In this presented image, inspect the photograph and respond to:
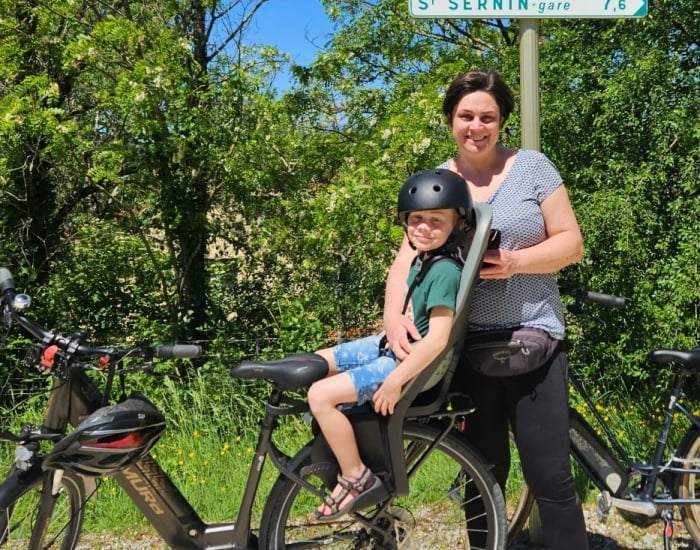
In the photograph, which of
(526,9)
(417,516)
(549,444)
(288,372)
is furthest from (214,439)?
(526,9)

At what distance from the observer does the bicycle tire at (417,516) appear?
2.41 m

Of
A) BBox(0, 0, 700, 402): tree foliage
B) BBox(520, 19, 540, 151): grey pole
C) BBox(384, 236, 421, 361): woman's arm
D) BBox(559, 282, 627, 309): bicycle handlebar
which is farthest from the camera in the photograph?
BBox(0, 0, 700, 402): tree foliage

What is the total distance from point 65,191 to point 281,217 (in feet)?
7.30

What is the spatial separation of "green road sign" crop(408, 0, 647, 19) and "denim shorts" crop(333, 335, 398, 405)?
1.30 m

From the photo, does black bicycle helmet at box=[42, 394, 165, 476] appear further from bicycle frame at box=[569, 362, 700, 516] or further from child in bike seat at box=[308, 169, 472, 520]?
bicycle frame at box=[569, 362, 700, 516]

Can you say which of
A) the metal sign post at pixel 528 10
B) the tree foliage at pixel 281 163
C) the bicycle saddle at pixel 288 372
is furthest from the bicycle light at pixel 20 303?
the tree foliage at pixel 281 163

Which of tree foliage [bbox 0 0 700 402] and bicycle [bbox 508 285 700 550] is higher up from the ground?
tree foliage [bbox 0 0 700 402]

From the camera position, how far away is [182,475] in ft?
12.5

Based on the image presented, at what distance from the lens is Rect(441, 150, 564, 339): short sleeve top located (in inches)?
88.7

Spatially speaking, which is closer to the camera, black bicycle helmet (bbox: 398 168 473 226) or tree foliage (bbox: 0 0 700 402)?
black bicycle helmet (bbox: 398 168 473 226)

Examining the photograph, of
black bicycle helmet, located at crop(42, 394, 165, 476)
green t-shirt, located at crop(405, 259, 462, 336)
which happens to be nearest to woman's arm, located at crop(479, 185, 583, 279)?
green t-shirt, located at crop(405, 259, 462, 336)

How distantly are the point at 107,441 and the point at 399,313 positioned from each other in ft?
→ 3.34

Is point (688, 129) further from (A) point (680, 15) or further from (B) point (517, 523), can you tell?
(B) point (517, 523)

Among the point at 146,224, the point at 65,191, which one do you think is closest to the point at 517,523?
the point at 146,224
